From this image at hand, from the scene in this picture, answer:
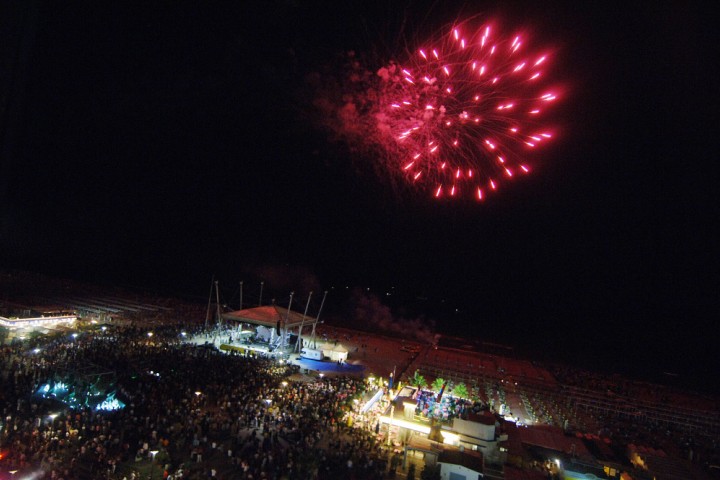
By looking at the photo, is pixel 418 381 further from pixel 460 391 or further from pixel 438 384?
pixel 460 391

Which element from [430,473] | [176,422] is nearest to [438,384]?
[430,473]

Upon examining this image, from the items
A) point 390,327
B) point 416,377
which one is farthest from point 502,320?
point 416,377

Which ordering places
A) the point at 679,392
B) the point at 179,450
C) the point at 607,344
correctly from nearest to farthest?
the point at 179,450 < the point at 679,392 < the point at 607,344

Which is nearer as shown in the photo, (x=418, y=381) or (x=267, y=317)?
(x=418, y=381)

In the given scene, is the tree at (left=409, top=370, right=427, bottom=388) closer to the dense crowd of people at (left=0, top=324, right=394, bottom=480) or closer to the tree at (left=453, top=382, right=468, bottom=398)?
the tree at (left=453, top=382, right=468, bottom=398)

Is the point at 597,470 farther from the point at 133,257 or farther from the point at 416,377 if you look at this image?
the point at 133,257

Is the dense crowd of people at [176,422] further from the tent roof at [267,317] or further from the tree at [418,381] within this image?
the tent roof at [267,317]
